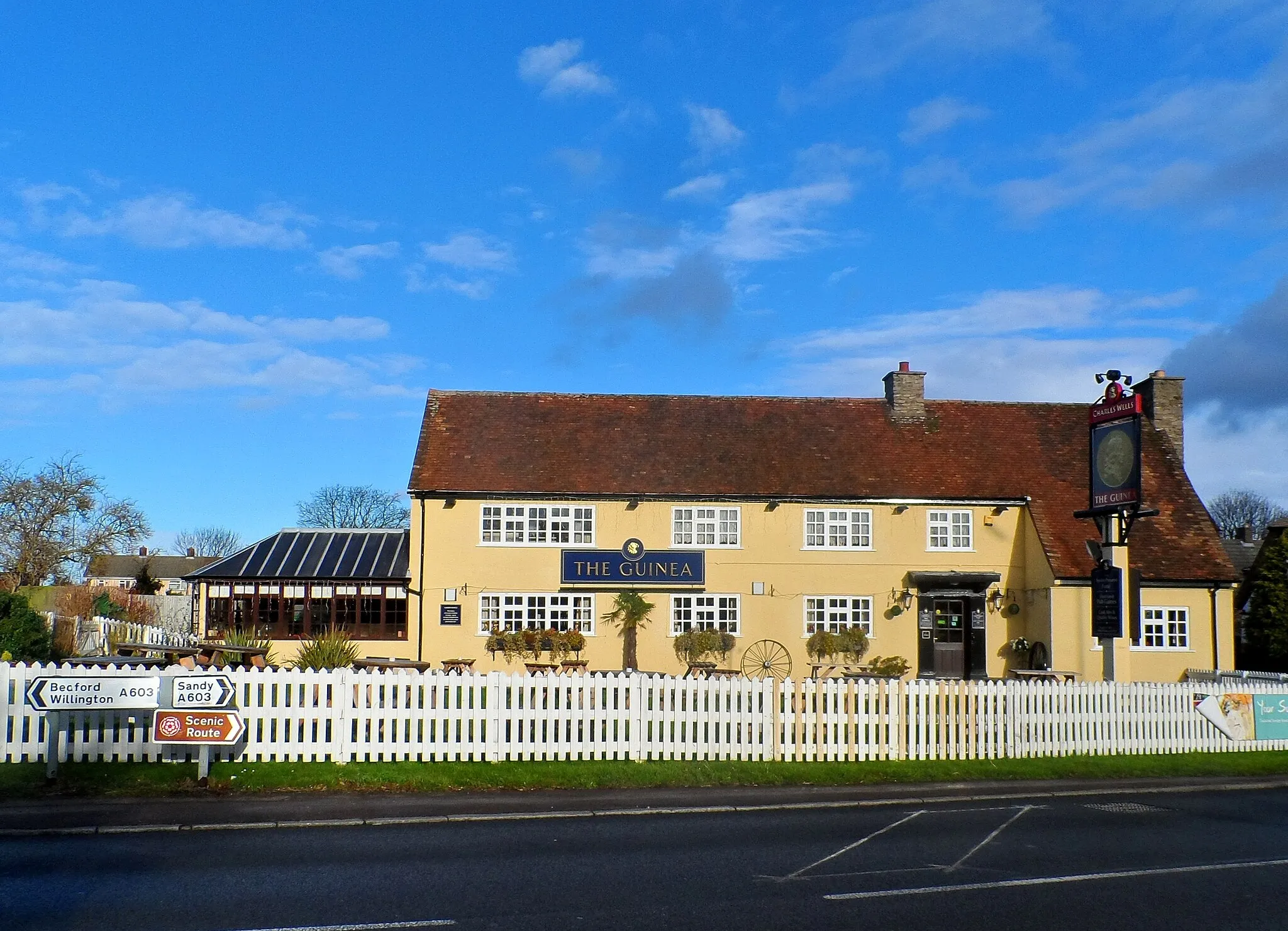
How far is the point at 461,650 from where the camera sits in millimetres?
28672

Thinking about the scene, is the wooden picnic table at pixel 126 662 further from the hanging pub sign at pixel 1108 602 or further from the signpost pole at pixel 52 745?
the hanging pub sign at pixel 1108 602

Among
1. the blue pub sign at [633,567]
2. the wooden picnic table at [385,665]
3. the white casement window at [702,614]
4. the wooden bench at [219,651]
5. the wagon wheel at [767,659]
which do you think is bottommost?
the wagon wheel at [767,659]

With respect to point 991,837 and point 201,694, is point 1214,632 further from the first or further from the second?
point 201,694

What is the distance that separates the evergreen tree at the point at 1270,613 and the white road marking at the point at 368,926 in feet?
95.4

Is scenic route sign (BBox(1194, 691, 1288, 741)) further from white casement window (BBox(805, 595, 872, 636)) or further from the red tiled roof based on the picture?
white casement window (BBox(805, 595, 872, 636))

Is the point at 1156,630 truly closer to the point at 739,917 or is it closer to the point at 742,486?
the point at 742,486

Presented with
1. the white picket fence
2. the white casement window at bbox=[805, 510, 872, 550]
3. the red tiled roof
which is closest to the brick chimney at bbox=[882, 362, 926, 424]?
the red tiled roof

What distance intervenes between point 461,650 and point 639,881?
20.4 metres

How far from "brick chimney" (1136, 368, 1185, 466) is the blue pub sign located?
14.6 m

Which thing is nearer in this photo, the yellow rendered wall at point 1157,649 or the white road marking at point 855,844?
the white road marking at point 855,844

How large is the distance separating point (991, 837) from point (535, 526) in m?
19.5

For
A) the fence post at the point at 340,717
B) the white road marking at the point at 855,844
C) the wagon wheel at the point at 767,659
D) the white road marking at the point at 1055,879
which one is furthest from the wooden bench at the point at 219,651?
the white road marking at the point at 1055,879

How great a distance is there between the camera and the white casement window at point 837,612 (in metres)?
29.7

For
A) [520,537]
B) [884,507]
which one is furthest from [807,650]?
[520,537]
